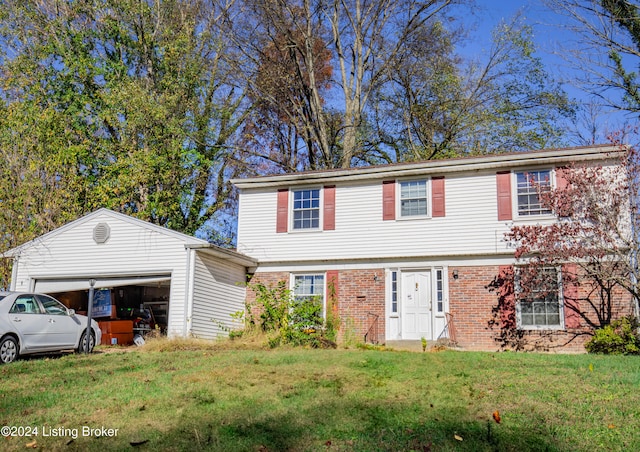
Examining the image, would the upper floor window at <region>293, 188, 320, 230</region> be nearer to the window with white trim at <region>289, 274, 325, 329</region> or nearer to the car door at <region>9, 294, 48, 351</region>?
the window with white trim at <region>289, 274, 325, 329</region>

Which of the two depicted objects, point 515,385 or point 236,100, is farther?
point 236,100

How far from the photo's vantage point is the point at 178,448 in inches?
240

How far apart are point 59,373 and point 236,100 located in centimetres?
2188

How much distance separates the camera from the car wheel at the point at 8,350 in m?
11.7

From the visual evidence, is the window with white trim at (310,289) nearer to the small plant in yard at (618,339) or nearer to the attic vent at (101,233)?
the attic vent at (101,233)

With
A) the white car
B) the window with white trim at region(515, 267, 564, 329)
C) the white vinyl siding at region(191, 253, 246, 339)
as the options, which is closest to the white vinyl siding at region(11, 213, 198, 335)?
the white vinyl siding at region(191, 253, 246, 339)

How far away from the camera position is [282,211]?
19.5m

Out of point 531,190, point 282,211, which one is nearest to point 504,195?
point 531,190

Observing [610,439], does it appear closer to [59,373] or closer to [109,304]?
[59,373]

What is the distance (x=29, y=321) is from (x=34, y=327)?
0.17m

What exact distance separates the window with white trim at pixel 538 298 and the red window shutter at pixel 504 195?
1581 millimetres

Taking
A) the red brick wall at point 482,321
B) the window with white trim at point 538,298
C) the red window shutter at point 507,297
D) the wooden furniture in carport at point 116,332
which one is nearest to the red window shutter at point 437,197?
the red brick wall at point 482,321

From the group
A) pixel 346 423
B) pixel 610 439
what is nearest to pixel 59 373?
pixel 346 423

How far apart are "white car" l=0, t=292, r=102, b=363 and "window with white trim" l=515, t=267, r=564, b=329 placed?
10834mm
